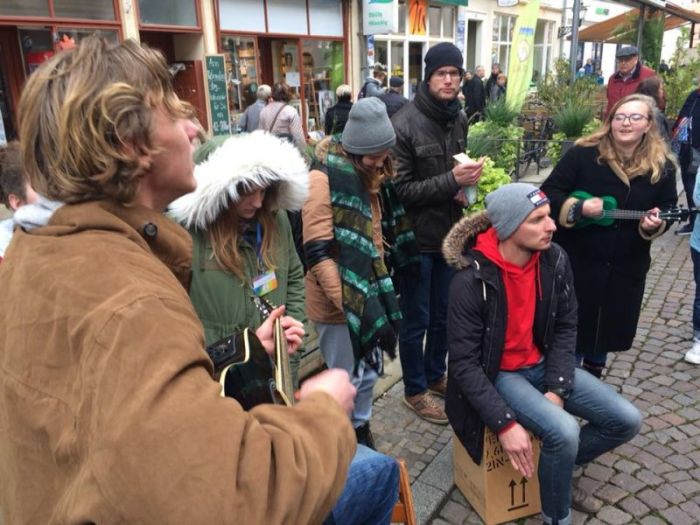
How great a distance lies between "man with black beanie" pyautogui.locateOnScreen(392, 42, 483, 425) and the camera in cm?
321

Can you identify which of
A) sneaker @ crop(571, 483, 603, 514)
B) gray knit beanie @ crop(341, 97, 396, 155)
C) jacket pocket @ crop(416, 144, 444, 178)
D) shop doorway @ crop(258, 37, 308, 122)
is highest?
shop doorway @ crop(258, 37, 308, 122)

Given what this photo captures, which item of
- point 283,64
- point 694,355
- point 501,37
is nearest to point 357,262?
point 694,355

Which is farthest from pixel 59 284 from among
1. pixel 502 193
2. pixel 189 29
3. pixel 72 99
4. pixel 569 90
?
pixel 189 29

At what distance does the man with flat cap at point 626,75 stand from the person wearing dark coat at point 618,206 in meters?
5.58

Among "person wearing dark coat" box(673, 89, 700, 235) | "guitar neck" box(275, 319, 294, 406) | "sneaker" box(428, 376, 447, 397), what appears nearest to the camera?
"guitar neck" box(275, 319, 294, 406)

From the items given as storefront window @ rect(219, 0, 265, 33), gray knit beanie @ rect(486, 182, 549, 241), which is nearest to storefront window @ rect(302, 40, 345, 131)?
storefront window @ rect(219, 0, 265, 33)

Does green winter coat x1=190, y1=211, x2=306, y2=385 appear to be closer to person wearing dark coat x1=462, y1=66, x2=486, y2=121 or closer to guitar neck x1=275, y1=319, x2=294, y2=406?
guitar neck x1=275, y1=319, x2=294, y2=406

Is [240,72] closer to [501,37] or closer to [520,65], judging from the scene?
[520,65]

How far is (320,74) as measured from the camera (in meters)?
13.5

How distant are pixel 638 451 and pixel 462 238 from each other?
5.28 feet

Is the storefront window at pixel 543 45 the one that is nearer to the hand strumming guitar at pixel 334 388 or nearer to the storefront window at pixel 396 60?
the storefront window at pixel 396 60

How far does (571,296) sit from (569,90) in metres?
7.55

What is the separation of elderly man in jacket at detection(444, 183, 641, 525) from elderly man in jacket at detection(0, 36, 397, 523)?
1.48 metres

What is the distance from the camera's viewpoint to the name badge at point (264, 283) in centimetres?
239
